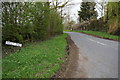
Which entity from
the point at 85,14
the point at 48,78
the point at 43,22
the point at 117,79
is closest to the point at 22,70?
the point at 48,78

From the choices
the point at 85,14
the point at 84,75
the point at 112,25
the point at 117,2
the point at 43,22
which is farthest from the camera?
the point at 85,14

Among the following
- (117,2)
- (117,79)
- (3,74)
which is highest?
(117,2)

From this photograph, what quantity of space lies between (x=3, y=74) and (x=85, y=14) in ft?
118

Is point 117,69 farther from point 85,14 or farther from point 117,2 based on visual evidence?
point 85,14

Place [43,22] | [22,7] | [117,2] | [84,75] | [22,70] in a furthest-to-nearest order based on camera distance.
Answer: [117,2], [43,22], [22,7], [84,75], [22,70]

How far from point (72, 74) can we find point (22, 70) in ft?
5.71

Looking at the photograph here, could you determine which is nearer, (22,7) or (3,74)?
(3,74)

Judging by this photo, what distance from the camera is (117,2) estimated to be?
17.4 metres

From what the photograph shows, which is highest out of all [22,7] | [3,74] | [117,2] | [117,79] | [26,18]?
[117,2]

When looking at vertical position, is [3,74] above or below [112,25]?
below

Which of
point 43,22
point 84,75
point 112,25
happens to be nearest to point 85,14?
point 112,25

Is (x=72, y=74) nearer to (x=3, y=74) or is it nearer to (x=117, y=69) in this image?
(x=117, y=69)

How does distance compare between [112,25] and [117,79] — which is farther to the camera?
[112,25]

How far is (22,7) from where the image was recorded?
6828 mm
